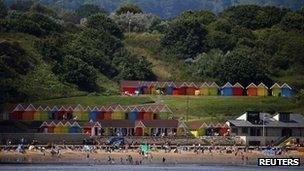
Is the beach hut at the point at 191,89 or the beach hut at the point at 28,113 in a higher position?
the beach hut at the point at 191,89

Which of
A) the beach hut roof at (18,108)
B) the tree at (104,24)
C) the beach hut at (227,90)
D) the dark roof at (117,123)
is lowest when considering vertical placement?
the dark roof at (117,123)

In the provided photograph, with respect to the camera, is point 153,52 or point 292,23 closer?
point 153,52

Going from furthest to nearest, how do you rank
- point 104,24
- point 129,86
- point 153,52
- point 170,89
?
point 104,24 → point 153,52 → point 170,89 → point 129,86

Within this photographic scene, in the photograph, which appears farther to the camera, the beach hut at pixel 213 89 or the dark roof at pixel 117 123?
the beach hut at pixel 213 89

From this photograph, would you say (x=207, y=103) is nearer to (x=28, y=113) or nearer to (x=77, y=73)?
(x=77, y=73)

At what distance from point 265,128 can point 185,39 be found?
46.5 metres

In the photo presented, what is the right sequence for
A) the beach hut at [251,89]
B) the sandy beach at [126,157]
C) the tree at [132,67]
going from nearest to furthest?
the sandy beach at [126,157]
the beach hut at [251,89]
the tree at [132,67]

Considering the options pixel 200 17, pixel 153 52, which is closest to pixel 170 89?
pixel 153 52

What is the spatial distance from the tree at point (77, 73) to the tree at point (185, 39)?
79.7ft

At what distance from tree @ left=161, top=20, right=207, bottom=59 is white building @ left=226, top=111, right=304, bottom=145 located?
41.6 metres

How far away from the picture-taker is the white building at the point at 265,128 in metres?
95.4

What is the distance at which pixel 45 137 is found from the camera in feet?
300

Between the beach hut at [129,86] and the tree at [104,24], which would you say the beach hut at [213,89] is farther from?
the tree at [104,24]

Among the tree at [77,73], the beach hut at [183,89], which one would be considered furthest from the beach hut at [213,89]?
the tree at [77,73]
